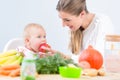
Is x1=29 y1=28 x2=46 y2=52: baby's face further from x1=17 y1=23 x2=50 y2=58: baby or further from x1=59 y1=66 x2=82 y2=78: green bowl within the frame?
x1=59 y1=66 x2=82 y2=78: green bowl

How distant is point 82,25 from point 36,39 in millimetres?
524

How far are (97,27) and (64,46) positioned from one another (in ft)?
3.30

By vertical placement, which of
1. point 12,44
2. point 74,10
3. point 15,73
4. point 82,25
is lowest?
point 15,73

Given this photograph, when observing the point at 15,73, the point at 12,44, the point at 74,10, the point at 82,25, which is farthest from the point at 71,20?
the point at 15,73

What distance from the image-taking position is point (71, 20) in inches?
96.8

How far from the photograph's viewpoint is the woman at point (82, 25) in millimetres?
2445

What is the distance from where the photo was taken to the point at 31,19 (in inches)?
137

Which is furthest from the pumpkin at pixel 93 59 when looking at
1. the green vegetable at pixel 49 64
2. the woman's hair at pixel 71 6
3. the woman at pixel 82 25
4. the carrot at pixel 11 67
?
the woman's hair at pixel 71 6

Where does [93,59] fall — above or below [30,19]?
below

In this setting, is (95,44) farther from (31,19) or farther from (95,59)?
(31,19)

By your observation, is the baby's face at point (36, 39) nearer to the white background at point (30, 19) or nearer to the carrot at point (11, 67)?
the carrot at point (11, 67)

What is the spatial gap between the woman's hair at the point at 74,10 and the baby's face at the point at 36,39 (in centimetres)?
28

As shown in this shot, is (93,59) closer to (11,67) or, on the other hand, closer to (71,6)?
(11,67)

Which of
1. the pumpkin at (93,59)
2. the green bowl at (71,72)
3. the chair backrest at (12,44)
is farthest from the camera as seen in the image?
the chair backrest at (12,44)
